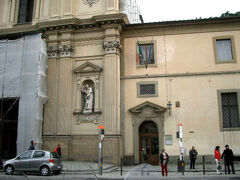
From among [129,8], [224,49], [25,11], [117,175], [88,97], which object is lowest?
[117,175]

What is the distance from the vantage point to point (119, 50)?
2234 centimetres

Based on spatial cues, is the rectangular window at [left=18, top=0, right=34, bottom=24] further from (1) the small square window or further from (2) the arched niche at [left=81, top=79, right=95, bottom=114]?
(1) the small square window

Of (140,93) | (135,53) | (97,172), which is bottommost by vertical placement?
(97,172)

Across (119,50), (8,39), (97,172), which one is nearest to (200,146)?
(97,172)

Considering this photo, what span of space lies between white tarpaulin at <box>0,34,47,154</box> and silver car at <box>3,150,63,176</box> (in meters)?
5.10

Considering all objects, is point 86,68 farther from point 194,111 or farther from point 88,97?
point 194,111

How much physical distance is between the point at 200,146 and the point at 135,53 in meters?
9.02

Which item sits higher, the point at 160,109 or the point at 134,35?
the point at 134,35

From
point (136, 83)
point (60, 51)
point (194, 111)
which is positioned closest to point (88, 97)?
point (136, 83)

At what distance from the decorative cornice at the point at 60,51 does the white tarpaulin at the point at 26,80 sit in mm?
669

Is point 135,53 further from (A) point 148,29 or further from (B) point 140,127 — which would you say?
(B) point 140,127

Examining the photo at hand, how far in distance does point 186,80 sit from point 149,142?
18.7 feet

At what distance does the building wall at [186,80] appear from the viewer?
20547mm

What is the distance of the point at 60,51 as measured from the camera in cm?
2291
